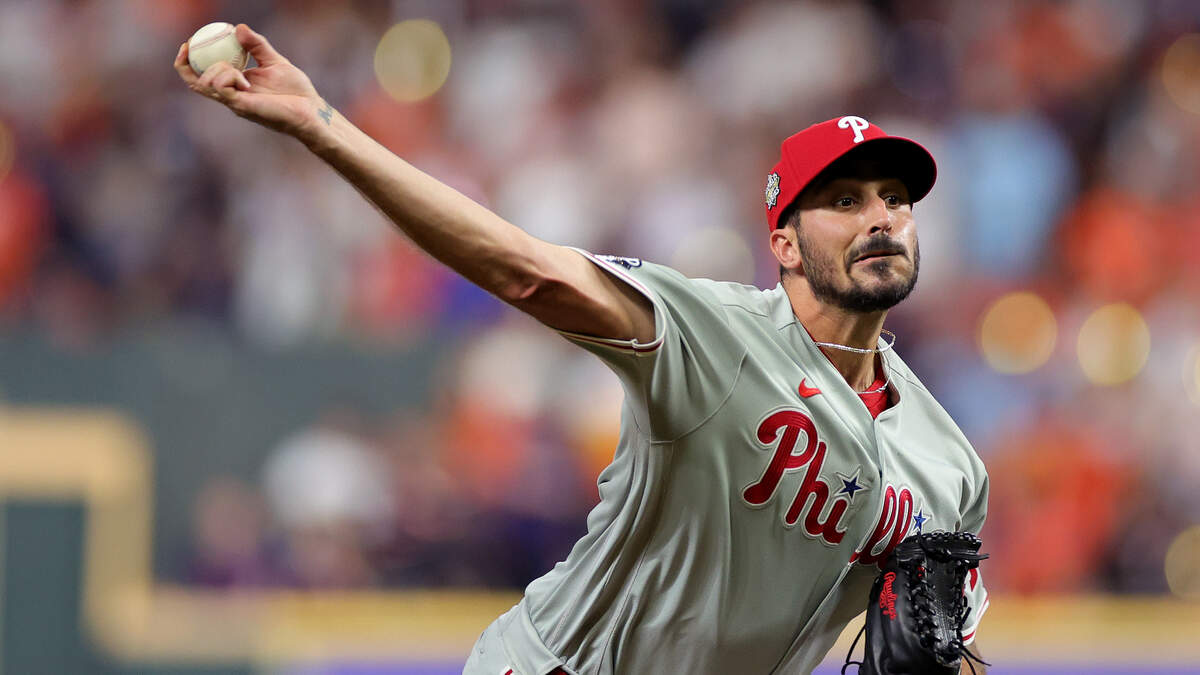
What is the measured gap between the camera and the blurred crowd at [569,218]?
5910mm

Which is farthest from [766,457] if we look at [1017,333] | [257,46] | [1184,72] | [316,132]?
[1184,72]

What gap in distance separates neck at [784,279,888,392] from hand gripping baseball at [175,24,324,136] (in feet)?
3.88

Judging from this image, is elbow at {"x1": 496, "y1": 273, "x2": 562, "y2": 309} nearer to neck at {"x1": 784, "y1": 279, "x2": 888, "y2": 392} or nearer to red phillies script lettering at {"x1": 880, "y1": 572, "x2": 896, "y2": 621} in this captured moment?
neck at {"x1": 784, "y1": 279, "x2": 888, "y2": 392}

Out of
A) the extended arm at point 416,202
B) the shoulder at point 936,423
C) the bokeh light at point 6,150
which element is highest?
the bokeh light at point 6,150

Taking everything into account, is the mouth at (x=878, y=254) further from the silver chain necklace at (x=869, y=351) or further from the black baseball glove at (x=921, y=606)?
the black baseball glove at (x=921, y=606)

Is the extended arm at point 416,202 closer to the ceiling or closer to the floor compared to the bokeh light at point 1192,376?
closer to the floor

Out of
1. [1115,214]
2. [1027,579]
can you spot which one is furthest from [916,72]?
[1027,579]

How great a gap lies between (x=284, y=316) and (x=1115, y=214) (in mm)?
4220

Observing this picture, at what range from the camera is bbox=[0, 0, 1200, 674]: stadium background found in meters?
5.70

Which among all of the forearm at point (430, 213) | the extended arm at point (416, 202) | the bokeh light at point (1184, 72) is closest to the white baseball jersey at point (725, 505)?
the extended arm at point (416, 202)

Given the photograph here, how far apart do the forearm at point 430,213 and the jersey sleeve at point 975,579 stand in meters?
1.42

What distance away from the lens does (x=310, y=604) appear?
566 centimetres

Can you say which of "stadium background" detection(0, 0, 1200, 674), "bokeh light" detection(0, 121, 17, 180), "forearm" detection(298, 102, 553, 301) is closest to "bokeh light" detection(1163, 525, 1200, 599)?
→ "stadium background" detection(0, 0, 1200, 674)

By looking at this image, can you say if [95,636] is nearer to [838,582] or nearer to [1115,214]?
[838,582]
